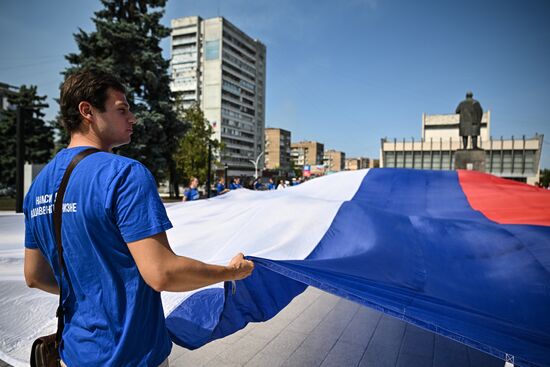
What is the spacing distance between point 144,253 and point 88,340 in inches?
16.3

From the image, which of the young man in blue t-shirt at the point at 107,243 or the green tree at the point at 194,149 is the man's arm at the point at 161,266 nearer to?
the young man in blue t-shirt at the point at 107,243

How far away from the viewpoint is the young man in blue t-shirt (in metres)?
1.12

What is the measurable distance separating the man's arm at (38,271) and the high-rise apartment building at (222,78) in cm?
7687

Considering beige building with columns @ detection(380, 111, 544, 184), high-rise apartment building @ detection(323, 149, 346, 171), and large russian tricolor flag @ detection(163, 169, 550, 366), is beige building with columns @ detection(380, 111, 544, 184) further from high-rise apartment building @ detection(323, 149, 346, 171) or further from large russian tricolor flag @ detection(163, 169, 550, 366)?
high-rise apartment building @ detection(323, 149, 346, 171)

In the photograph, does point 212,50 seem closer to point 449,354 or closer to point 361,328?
point 361,328

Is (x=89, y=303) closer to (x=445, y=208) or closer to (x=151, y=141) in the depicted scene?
(x=445, y=208)

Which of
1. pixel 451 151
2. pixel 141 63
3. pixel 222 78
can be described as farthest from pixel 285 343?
pixel 222 78

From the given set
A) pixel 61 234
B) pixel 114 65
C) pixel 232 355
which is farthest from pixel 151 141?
pixel 61 234

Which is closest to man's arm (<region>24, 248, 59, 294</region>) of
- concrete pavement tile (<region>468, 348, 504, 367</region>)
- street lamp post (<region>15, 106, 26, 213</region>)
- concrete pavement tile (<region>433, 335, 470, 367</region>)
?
concrete pavement tile (<region>433, 335, 470, 367</region>)

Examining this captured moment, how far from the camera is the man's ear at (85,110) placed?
1.28 m

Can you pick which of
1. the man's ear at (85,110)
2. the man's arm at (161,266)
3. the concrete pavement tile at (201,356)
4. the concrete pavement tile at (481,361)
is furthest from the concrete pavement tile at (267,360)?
the man's ear at (85,110)

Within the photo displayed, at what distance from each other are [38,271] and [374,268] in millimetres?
1807

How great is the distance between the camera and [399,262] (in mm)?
2455

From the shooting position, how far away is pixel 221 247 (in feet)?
9.41
